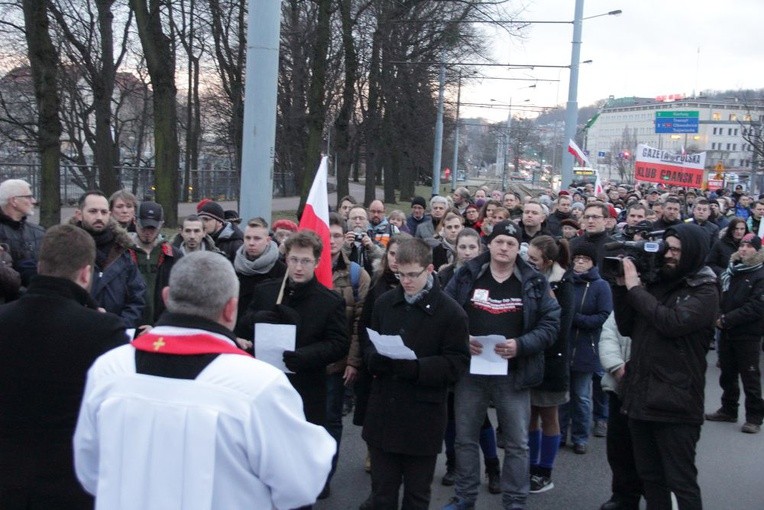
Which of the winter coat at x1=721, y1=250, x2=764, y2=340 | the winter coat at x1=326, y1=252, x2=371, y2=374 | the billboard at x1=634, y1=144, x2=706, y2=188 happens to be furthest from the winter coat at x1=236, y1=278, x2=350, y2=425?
the billboard at x1=634, y1=144, x2=706, y2=188

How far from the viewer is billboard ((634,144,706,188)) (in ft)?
79.8

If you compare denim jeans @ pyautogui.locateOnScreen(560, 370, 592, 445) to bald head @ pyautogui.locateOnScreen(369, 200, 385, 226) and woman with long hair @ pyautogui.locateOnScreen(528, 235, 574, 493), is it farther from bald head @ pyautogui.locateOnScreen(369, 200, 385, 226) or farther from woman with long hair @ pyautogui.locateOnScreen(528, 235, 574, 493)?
bald head @ pyautogui.locateOnScreen(369, 200, 385, 226)

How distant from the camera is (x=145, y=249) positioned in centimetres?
643

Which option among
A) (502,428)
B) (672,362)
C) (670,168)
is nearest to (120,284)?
(502,428)

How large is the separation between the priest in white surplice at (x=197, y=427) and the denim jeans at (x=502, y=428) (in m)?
2.73

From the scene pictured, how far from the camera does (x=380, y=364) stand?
15.4 ft

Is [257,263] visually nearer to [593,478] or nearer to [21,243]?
[21,243]

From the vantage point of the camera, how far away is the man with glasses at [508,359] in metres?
5.18

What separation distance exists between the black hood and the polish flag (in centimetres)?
236

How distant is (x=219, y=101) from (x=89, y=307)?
121 ft

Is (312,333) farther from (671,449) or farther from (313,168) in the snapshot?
(313,168)

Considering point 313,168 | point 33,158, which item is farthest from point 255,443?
point 33,158

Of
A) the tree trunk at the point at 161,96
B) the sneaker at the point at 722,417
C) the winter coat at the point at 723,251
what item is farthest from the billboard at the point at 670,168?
the sneaker at the point at 722,417

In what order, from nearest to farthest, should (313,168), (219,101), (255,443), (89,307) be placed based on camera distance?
(255,443)
(89,307)
(313,168)
(219,101)
